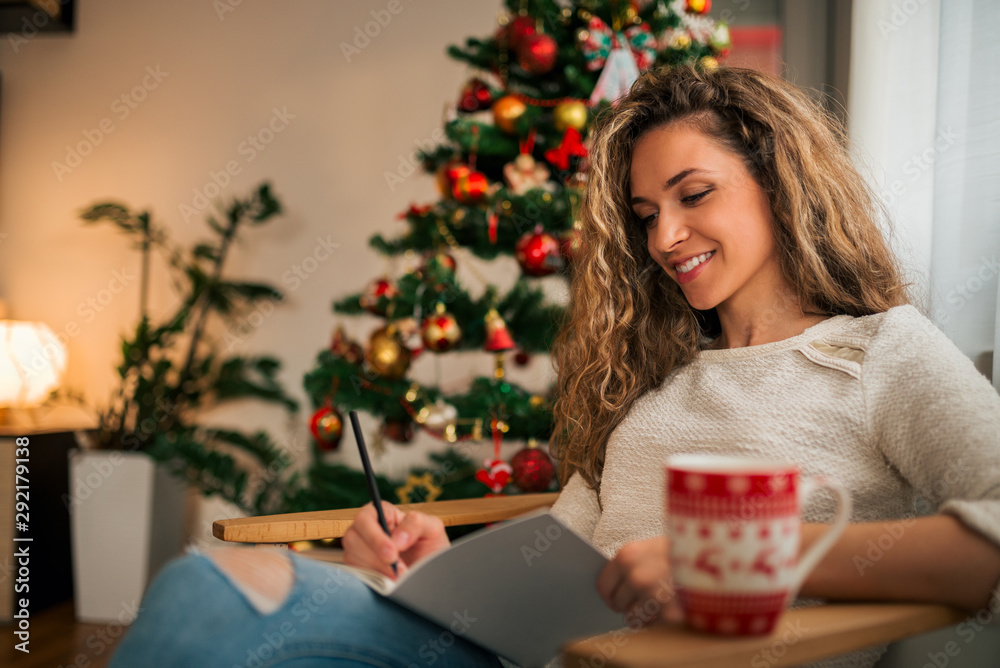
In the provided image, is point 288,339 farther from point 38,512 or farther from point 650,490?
point 650,490

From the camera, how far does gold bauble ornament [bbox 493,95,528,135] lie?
4.95ft

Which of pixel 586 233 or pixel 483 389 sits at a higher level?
pixel 586 233

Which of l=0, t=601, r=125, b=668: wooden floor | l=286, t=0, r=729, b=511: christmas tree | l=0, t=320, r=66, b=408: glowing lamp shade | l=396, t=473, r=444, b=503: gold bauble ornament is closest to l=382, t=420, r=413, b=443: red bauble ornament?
l=286, t=0, r=729, b=511: christmas tree

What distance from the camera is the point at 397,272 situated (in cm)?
248

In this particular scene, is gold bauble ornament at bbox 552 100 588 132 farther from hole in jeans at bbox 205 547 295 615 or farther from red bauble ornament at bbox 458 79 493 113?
hole in jeans at bbox 205 547 295 615

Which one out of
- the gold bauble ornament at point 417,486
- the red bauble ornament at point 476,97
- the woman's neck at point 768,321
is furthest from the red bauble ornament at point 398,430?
the woman's neck at point 768,321

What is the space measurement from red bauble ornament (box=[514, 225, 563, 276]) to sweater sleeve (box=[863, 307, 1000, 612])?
0.71 meters

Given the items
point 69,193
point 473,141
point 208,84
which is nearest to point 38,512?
point 69,193

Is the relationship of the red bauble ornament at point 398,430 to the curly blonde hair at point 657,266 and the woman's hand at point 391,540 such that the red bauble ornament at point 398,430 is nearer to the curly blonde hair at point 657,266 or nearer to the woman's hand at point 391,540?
the curly blonde hair at point 657,266

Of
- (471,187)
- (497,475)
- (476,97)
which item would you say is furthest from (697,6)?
(497,475)

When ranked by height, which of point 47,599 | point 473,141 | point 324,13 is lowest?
point 47,599

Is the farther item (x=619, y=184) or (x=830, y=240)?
(x=619, y=184)

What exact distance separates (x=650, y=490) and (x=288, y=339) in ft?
6.69

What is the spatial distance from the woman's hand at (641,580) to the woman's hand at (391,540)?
11.8 inches
